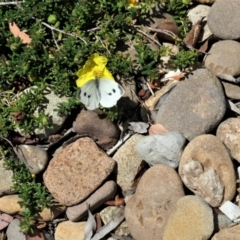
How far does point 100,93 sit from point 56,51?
0.62m

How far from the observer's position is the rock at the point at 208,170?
4.34 m

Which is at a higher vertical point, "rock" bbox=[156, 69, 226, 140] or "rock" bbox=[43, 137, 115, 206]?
"rock" bbox=[156, 69, 226, 140]

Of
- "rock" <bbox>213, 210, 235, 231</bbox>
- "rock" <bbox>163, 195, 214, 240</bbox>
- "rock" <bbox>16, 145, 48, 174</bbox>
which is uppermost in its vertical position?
"rock" <bbox>16, 145, 48, 174</bbox>

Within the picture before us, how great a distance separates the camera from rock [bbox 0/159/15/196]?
461 centimetres

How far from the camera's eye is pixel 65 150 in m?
4.61

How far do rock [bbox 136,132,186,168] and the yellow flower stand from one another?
21.8 inches

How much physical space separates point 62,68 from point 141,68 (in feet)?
2.03

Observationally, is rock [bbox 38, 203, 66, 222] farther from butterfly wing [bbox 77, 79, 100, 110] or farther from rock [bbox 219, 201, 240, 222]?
rock [bbox 219, 201, 240, 222]

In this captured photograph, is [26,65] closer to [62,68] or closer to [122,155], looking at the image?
[62,68]

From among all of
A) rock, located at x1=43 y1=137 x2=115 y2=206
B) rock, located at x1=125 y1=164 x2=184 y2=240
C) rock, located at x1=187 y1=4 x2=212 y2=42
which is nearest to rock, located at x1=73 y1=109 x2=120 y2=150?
rock, located at x1=43 y1=137 x2=115 y2=206

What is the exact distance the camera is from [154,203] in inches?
171

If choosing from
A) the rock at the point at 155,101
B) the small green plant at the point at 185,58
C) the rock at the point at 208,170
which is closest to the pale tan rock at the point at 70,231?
the rock at the point at 208,170

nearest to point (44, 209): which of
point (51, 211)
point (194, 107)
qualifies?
point (51, 211)

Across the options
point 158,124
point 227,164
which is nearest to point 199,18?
point 158,124
